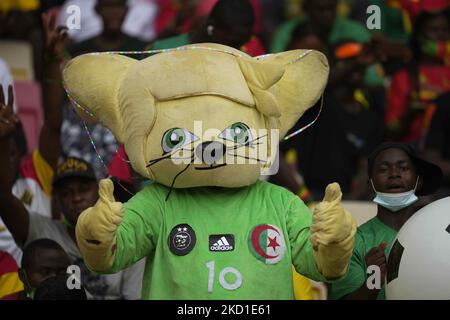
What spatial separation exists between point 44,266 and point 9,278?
435mm

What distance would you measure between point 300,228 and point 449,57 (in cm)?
438

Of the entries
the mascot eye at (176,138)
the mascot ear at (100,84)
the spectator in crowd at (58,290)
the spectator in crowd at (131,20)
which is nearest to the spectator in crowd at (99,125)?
the spectator in crowd at (131,20)

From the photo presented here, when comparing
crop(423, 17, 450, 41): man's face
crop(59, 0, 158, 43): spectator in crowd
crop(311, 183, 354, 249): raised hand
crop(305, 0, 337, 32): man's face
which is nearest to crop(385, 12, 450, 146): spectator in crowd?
crop(423, 17, 450, 41): man's face

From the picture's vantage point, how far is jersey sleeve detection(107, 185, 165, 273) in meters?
5.62

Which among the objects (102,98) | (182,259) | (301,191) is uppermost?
(102,98)

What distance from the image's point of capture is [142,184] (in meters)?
7.17

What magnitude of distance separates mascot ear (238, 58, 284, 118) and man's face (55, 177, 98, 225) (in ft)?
5.57

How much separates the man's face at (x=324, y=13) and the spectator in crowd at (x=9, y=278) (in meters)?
3.49

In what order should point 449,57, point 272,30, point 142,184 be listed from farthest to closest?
point 272,30
point 449,57
point 142,184

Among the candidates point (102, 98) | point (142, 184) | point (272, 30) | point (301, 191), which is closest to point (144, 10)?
point (272, 30)

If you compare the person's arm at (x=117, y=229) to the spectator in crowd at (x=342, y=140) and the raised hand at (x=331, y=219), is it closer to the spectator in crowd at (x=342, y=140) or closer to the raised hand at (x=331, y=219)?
the raised hand at (x=331, y=219)

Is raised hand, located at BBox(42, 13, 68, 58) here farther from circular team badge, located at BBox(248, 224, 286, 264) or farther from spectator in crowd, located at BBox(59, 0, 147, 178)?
circular team badge, located at BBox(248, 224, 286, 264)

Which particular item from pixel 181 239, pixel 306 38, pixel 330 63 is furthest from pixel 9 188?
pixel 306 38
